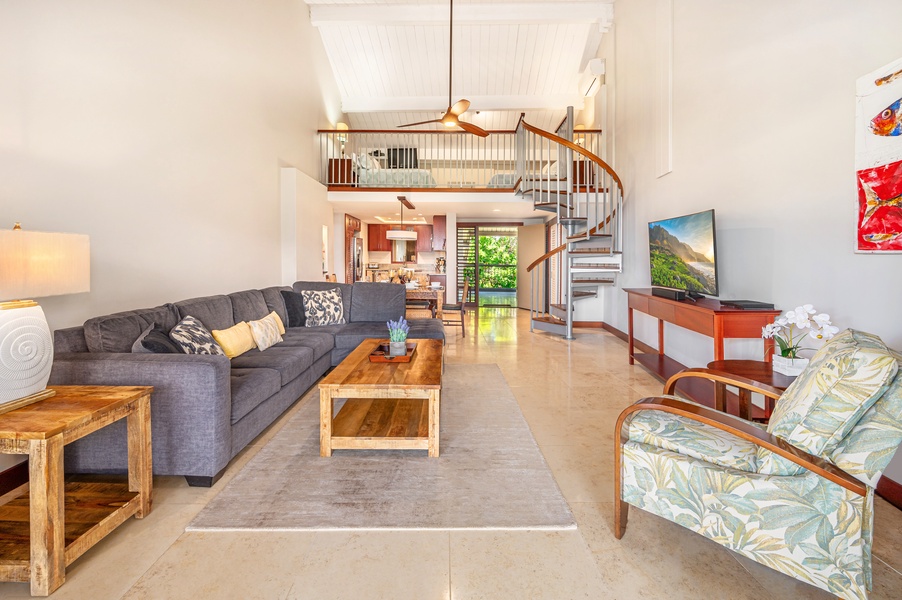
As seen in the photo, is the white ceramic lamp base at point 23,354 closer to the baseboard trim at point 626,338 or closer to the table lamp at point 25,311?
the table lamp at point 25,311

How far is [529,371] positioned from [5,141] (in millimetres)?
4390

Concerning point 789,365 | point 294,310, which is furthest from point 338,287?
point 789,365

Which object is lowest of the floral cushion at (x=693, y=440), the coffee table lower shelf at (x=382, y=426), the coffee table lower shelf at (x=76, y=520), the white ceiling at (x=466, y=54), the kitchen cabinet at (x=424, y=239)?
the coffee table lower shelf at (x=76, y=520)

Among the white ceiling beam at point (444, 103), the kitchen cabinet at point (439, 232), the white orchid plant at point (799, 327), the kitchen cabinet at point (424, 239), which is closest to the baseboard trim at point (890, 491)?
the white orchid plant at point (799, 327)

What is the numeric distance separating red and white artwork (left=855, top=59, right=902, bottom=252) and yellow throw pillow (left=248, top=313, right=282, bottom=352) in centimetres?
418

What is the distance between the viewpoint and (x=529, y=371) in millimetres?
4715

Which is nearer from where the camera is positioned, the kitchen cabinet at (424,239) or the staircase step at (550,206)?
the staircase step at (550,206)

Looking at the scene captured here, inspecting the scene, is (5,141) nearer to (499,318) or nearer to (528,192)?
(528,192)

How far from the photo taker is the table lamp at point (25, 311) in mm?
1626

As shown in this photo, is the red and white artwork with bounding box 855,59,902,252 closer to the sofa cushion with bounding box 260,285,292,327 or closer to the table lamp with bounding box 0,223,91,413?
the table lamp with bounding box 0,223,91,413

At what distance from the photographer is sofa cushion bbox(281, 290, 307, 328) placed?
4919 mm

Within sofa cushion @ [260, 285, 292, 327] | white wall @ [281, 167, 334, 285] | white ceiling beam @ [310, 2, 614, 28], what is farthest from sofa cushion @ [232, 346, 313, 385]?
white ceiling beam @ [310, 2, 614, 28]

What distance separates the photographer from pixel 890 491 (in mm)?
2102

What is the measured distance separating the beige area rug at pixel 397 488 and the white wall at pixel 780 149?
1.85m
